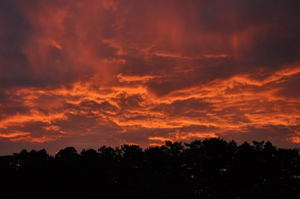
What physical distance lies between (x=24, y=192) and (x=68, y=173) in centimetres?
989

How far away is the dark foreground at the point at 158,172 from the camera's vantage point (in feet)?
201

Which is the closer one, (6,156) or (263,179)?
(263,179)

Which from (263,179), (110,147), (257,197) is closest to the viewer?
(257,197)

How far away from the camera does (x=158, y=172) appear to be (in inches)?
2559

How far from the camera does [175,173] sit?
64.2 meters

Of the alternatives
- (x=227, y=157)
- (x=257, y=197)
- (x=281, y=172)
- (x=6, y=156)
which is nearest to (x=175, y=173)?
(x=227, y=157)

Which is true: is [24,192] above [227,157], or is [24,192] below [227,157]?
below

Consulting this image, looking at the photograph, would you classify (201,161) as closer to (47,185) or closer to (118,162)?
(118,162)

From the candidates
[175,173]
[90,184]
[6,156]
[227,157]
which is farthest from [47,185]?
[227,157]

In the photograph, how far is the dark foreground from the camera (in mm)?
61375

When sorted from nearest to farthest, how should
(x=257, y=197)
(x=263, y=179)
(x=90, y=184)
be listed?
1. (x=257, y=197)
2. (x=263, y=179)
3. (x=90, y=184)

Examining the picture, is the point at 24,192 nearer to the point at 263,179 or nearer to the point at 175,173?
the point at 175,173

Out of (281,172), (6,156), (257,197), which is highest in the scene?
(6,156)

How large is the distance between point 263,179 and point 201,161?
12.2m
